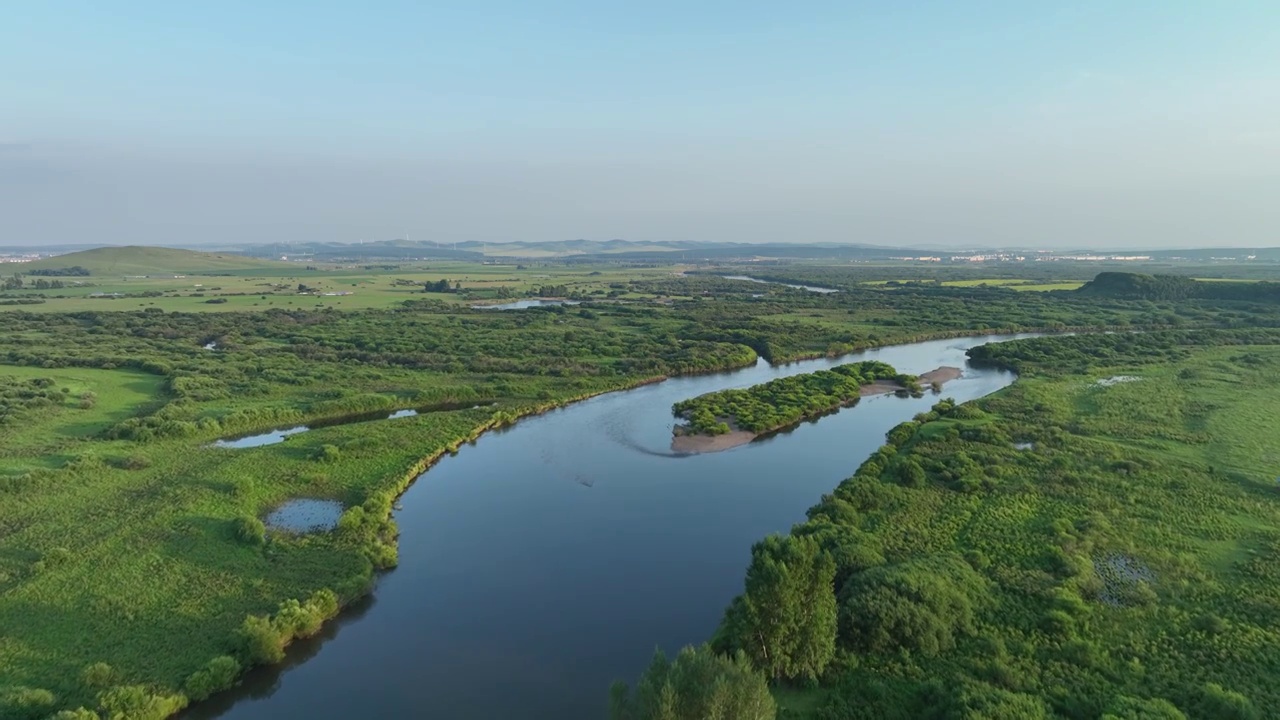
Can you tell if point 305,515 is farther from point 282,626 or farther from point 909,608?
point 909,608

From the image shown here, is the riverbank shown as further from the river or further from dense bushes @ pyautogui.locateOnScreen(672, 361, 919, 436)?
the river

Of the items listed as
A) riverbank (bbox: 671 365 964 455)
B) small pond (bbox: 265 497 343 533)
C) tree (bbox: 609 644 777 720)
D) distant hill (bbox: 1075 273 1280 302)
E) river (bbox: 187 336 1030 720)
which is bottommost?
river (bbox: 187 336 1030 720)

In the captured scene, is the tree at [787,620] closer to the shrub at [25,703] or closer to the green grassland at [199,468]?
the green grassland at [199,468]

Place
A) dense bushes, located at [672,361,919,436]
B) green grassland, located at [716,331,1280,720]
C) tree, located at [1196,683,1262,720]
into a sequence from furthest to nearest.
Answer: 1. dense bushes, located at [672,361,919,436]
2. green grassland, located at [716,331,1280,720]
3. tree, located at [1196,683,1262,720]

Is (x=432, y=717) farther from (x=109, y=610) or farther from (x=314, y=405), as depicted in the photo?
(x=314, y=405)

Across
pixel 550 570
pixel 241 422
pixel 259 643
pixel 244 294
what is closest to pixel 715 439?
pixel 550 570

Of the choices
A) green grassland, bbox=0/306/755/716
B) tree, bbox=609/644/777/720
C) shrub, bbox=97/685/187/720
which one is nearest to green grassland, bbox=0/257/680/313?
green grassland, bbox=0/306/755/716

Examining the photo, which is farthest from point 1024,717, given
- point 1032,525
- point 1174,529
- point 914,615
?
point 1174,529
